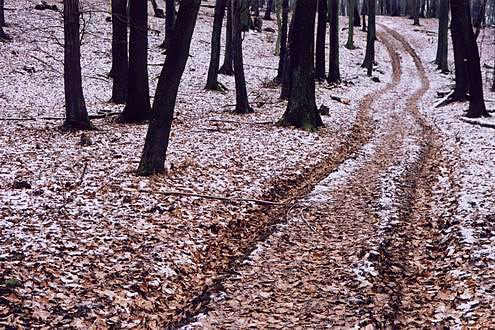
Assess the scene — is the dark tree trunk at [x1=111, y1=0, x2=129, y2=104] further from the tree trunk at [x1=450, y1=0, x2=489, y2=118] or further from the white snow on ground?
the tree trunk at [x1=450, y1=0, x2=489, y2=118]

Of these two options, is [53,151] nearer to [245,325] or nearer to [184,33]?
[184,33]

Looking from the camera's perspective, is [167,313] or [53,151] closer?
[167,313]

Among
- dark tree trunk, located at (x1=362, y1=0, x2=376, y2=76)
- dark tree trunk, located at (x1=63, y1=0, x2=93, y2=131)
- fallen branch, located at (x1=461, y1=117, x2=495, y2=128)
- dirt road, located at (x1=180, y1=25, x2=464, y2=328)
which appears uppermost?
dark tree trunk, located at (x1=362, y1=0, x2=376, y2=76)

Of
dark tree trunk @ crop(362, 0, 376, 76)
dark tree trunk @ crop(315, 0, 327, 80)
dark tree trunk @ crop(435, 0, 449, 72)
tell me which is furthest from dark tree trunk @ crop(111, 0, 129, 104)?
dark tree trunk @ crop(435, 0, 449, 72)

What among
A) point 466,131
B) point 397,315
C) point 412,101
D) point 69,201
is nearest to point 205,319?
point 397,315

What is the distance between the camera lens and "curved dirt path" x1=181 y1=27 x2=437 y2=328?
567 centimetres

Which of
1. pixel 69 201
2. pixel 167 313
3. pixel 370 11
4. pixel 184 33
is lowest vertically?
pixel 167 313

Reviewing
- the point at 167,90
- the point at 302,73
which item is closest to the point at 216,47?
the point at 302,73

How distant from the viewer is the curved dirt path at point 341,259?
18.6 feet

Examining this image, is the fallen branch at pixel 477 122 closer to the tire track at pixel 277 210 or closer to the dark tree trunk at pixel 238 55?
the tire track at pixel 277 210

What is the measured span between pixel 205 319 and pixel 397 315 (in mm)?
2181

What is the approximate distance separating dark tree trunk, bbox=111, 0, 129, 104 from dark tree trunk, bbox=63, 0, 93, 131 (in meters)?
3.48

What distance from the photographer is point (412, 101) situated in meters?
24.6

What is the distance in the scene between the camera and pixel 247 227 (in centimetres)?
822
